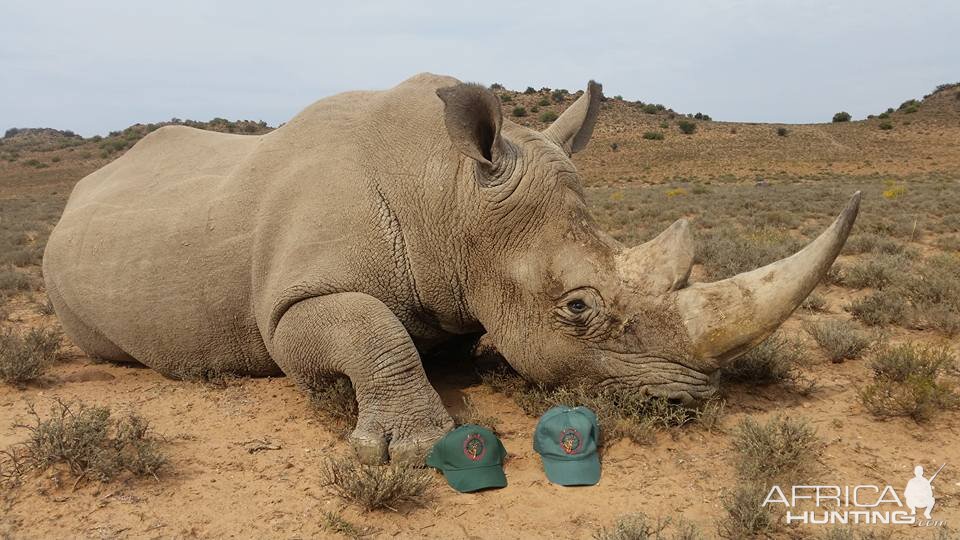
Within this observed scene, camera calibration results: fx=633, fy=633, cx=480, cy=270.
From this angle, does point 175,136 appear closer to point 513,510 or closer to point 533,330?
point 533,330

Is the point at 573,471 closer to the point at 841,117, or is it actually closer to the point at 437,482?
the point at 437,482

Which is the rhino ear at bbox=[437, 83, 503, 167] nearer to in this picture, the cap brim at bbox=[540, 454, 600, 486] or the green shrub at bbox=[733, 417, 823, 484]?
the cap brim at bbox=[540, 454, 600, 486]

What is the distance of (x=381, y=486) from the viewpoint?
3.01 m

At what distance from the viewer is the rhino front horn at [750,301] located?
10.5ft

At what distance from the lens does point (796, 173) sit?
37.9m

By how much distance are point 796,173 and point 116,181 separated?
3952 cm

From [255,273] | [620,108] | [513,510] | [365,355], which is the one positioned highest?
[620,108]

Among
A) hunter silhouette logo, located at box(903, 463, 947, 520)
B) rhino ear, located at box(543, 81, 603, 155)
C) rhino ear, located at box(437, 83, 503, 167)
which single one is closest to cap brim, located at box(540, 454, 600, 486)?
hunter silhouette logo, located at box(903, 463, 947, 520)

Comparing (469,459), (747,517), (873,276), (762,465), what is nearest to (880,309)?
(873,276)

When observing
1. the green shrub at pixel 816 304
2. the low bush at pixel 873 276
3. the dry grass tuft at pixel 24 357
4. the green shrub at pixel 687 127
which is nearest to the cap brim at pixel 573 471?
the dry grass tuft at pixel 24 357

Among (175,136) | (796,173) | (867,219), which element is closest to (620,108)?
(796,173)

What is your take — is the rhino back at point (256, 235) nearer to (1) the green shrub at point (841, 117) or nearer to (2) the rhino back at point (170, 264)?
(2) the rhino back at point (170, 264)

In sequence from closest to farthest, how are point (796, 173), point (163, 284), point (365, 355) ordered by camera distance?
point (365, 355) → point (163, 284) → point (796, 173)

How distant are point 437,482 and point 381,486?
0.37 meters
